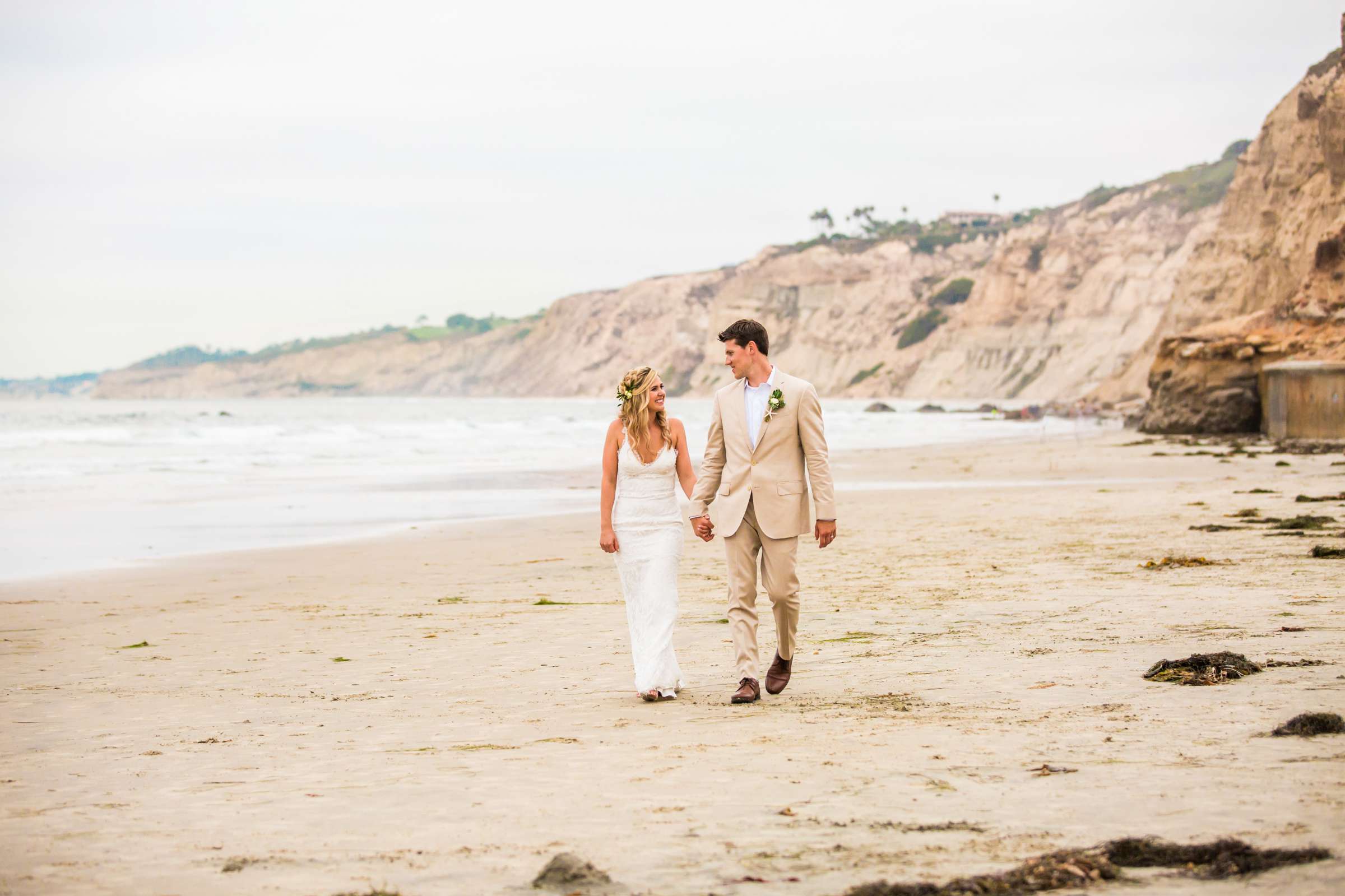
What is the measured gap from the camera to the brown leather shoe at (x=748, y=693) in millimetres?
5801

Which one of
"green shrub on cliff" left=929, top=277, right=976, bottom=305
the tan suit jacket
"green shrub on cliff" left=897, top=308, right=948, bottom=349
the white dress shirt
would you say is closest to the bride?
the tan suit jacket

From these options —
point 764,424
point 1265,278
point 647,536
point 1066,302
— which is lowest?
point 647,536

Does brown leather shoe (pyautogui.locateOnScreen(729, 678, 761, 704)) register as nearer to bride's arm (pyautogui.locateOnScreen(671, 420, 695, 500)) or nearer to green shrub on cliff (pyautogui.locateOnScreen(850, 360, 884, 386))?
bride's arm (pyautogui.locateOnScreen(671, 420, 695, 500))

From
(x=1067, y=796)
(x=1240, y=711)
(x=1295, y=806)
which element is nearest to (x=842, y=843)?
(x=1067, y=796)

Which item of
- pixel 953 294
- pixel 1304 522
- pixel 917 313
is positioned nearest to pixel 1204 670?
pixel 1304 522

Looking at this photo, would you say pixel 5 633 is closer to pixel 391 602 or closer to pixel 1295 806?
pixel 391 602

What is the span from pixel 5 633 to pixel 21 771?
13.7 ft

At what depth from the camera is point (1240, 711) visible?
192 inches

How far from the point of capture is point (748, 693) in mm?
5801

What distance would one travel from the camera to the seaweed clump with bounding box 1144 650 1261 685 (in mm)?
5469

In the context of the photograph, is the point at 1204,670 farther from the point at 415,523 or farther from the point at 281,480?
the point at 281,480

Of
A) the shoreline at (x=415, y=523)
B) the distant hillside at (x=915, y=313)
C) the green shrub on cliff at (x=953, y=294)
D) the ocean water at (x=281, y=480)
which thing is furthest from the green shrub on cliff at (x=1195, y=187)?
the shoreline at (x=415, y=523)

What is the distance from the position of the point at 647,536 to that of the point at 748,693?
3.19ft

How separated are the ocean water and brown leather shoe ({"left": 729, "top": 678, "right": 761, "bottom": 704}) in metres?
8.41
